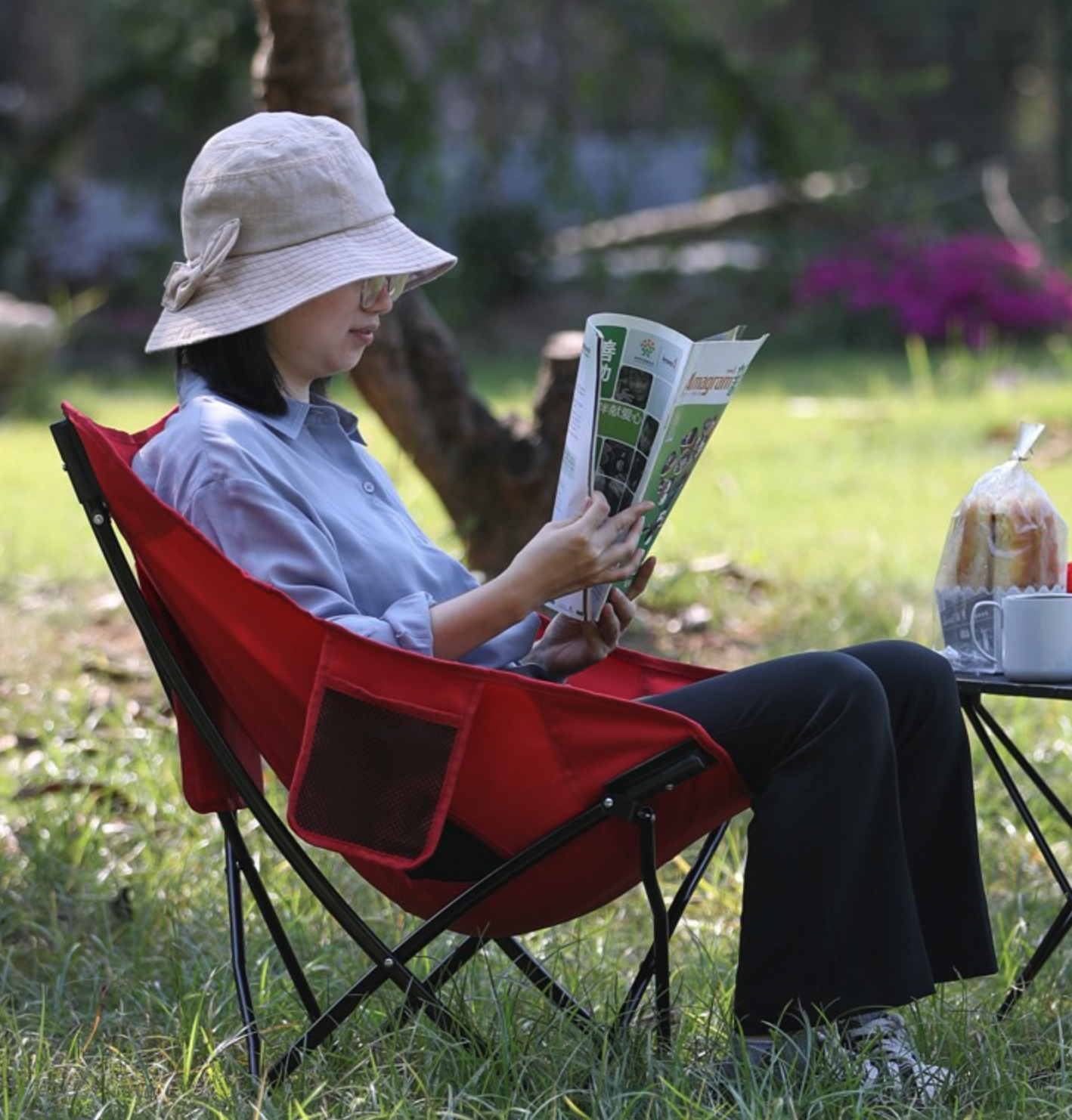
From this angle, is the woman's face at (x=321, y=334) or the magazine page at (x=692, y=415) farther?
the woman's face at (x=321, y=334)

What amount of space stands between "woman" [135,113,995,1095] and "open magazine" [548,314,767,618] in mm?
40

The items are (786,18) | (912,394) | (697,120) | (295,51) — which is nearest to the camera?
(295,51)

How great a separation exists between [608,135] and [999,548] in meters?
13.7

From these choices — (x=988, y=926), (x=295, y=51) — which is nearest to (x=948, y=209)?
(x=295, y=51)

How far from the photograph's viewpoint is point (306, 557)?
2301 mm

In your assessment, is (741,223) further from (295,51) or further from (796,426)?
(295,51)

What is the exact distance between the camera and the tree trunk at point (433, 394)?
14.9 ft

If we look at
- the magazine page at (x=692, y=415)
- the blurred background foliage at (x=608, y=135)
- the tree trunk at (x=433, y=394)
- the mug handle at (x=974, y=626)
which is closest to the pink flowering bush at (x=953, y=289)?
the blurred background foliage at (x=608, y=135)

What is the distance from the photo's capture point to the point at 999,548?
8.39 ft

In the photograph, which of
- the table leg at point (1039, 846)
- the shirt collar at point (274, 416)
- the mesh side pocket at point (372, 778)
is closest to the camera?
the mesh side pocket at point (372, 778)

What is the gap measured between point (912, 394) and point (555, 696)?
327 inches

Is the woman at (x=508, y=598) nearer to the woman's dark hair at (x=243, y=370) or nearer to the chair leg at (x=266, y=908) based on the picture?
the woman's dark hair at (x=243, y=370)

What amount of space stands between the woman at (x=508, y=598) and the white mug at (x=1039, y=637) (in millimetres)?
110

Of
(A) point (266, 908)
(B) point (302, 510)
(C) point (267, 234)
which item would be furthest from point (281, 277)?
(A) point (266, 908)
